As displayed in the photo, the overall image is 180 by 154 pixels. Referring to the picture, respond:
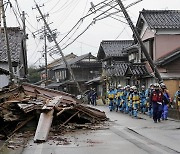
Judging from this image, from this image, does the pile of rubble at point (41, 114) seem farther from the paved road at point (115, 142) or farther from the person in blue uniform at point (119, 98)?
the person in blue uniform at point (119, 98)

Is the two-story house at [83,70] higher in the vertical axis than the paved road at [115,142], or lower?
higher

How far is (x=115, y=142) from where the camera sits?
11.8 m

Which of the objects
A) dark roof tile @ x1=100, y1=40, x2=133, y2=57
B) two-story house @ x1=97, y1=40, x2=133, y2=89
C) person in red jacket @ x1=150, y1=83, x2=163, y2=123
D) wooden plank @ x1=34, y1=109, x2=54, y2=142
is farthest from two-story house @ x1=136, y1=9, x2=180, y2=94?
dark roof tile @ x1=100, y1=40, x2=133, y2=57

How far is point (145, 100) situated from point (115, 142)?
11.6 m

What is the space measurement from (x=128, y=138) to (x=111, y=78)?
1330 inches

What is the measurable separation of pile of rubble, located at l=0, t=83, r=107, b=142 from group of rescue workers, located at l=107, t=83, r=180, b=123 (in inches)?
109

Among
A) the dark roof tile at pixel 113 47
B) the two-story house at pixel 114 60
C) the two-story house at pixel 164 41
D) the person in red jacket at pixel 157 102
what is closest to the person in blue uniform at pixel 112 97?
the two-story house at pixel 164 41

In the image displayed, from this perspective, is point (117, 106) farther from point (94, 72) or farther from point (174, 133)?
point (94, 72)

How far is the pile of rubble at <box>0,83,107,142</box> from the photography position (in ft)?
44.9

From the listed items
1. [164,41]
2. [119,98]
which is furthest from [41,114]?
[164,41]

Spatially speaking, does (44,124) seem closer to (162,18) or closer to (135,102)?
(135,102)

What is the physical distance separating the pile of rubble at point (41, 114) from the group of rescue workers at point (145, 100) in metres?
2.77

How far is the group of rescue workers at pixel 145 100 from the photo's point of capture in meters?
17.8

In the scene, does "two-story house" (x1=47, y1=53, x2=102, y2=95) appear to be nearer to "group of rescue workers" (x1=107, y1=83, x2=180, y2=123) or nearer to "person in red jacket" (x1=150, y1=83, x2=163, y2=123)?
"group of rescue workers" (x1=107, y1=83, x2=180, y2=123)
